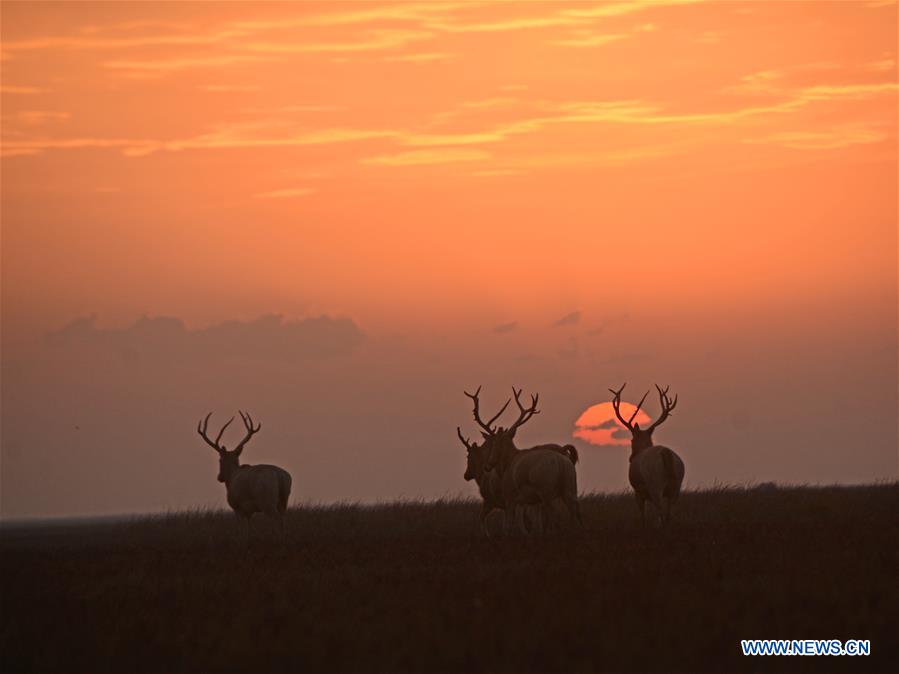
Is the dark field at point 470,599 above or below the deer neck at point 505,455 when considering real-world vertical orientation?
below

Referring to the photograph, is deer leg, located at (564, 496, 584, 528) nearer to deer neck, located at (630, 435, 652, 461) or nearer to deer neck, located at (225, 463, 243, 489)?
deer neck, located at (630, 435, 652, 461)

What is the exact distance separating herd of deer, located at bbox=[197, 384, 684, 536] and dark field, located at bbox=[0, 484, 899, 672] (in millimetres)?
835

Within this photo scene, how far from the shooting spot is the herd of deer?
91.5 feet

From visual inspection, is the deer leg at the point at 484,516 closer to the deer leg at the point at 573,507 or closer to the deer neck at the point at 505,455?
the deer neck at the point at 505,455

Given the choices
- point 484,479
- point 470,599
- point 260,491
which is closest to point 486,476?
point 484,479

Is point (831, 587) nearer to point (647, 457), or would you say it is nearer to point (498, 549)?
point (498, 549)

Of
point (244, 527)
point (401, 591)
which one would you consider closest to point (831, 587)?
point (401, 591)

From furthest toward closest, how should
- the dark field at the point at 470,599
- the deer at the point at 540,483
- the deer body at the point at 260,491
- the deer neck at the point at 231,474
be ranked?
1. the deer neck at the point at 231,474
2. the deer body at the point at 260,491
3. the deer at the point at 540,483
4. the dark field at the point at 470,599

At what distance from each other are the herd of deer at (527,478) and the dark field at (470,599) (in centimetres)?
84

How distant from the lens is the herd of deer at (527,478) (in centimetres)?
2788

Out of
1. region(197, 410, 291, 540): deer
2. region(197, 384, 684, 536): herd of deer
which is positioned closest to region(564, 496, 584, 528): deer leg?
region(197, 384, 684, 536): herd of deer

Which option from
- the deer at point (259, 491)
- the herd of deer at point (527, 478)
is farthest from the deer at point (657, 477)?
the deer at point (259, 491)

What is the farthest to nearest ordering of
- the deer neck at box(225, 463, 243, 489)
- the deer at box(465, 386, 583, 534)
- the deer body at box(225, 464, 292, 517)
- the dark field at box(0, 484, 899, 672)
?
the deer neck at box(225, 463, 243, 489), the deer body at box(225, 464, 292, 517), the deer at box(465, 386, 583, 534), the dark field at box(0, 484, 899, 672)

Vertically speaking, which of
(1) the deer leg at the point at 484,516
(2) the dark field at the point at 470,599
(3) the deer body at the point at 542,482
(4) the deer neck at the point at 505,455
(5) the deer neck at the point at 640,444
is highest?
(5) the deer neck at the point at 640,444
